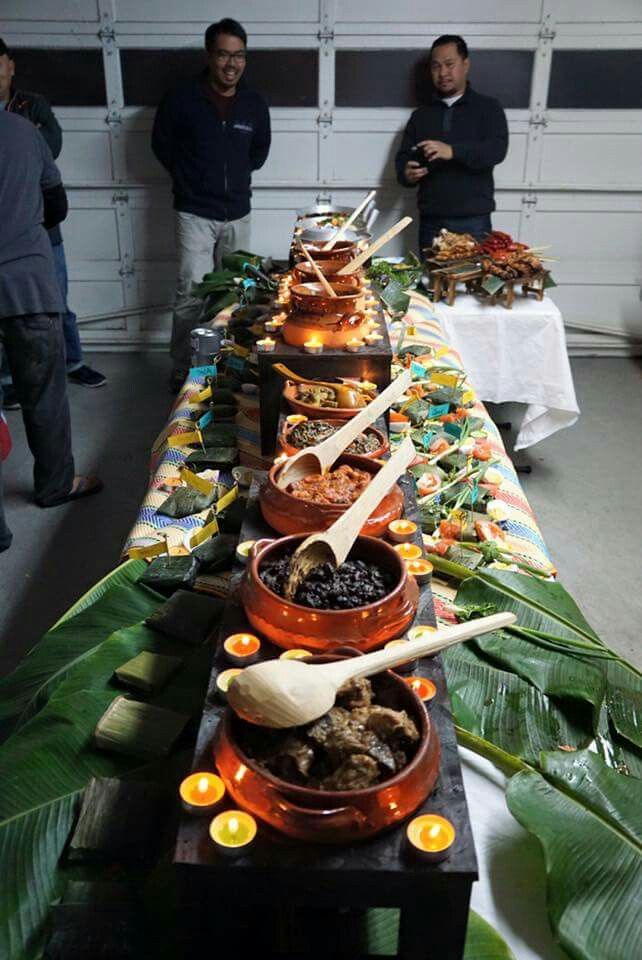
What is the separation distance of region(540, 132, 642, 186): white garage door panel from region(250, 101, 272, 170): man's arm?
1721 millimetres

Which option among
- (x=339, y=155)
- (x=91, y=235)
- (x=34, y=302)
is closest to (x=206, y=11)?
(x=339, y=155)

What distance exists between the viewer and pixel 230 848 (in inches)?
32.5

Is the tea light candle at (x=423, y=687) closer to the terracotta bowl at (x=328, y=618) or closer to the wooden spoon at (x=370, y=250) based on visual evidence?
the terracotta bowl at (x=328, y=618)

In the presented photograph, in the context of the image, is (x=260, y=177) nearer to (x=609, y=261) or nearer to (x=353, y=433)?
(x=609, y=261)

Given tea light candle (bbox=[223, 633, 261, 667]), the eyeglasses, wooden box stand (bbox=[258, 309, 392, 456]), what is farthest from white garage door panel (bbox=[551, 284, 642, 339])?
tea light candle (bbox=[223, 633, 261, 667])

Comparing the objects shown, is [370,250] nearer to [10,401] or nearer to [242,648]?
[242,648]

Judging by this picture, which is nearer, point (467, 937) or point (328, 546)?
point (467, 937)

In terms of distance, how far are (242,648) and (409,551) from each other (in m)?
0.31

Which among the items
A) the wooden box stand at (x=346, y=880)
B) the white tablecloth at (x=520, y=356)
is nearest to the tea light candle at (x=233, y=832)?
the wooden box stand at (x=346, y=880)

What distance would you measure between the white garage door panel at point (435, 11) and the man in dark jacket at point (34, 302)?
8.00 feet

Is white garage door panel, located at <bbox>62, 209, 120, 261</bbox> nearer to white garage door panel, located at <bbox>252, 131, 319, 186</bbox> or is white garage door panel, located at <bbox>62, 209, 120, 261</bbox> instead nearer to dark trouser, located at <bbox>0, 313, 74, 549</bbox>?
white garage door panel, located at <bbox>252, 131, 319, 186</bbox>

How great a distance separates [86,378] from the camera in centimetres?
524

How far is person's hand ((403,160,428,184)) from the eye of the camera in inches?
189

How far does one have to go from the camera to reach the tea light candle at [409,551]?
49.1 inches
